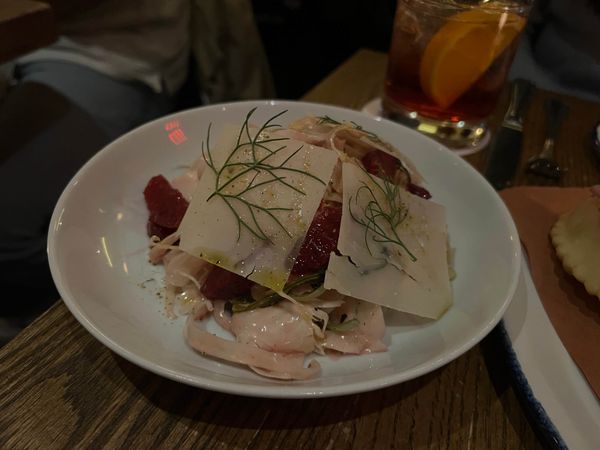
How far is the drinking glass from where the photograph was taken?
1212 millimetres

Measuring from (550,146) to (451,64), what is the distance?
1.35 feet

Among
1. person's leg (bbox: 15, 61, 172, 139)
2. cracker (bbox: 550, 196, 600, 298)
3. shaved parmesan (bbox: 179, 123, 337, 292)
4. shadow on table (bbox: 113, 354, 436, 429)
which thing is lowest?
person's leg (bbox: 15, 61, 172, 139)

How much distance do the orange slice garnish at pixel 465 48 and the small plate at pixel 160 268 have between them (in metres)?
0.21

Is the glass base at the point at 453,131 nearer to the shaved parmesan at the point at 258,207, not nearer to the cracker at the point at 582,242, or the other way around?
the cracker at the point at 582,242

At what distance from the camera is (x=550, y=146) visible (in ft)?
4.66

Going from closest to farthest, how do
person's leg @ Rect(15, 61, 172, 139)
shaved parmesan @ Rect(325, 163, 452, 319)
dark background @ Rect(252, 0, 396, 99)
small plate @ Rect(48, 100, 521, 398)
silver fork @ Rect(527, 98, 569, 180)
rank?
small plate @ Rect(48, 100, 521, 398)
shaved parmesan @ Rect(325, 163, 452, 319)
silver fork @ Rect(527, 98, 569, 180)
person's leg @ Rect(15, 61, 172, 139)
dark background @ Rect(252, 0, 396, 99)

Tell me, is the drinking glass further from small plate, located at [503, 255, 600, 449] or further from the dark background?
the dark background

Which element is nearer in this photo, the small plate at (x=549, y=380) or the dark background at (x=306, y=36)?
the small plate at (x=549, y=380)

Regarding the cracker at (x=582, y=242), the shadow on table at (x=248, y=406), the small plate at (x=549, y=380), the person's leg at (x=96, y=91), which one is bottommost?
the person's leg at (x=96, y=91)

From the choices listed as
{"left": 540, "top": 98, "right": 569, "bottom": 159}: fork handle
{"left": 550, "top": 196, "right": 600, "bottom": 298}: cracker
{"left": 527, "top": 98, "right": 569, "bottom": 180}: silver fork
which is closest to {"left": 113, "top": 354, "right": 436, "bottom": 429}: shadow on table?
{"left": 550, "top": 196, "right": 600, "bottom": 298}: cracker

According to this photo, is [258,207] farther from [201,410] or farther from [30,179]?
[30,179]

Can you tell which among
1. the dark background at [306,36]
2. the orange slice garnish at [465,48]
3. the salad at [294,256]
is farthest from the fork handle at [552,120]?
the dark background at [306,36]

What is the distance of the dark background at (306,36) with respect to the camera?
3.05 m

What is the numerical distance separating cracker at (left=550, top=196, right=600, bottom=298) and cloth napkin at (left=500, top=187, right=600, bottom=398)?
0.02m
